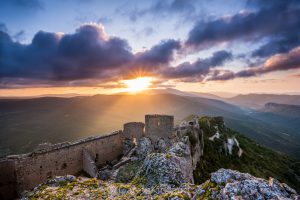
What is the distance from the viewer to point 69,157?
31.1m

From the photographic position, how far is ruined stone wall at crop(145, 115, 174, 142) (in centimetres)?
3491

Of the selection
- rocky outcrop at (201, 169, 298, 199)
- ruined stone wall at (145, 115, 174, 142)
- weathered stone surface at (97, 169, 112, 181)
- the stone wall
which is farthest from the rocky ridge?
ruined stone wall at (145, 115, 174, 142)

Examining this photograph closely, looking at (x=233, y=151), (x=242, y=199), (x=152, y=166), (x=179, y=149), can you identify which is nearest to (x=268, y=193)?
(x=242, y=199)

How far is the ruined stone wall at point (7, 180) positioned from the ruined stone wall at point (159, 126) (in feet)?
64.6

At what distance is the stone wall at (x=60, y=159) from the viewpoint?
25984 mm

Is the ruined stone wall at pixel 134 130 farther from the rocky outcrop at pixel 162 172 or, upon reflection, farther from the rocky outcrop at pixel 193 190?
the rocky outcrop at pixel 193 190

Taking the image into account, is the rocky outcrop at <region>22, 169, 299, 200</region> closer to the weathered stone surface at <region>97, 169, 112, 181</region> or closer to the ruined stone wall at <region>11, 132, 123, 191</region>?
the ruined stone wall at <region>11, 132, 123, 191</region>

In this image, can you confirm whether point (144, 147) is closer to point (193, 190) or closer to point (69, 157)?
point (69, 157)

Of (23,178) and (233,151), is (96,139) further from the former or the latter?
(233,151)

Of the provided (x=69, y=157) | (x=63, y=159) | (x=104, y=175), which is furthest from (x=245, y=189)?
(x=69, y=157)

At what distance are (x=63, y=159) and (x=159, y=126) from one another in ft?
49.7

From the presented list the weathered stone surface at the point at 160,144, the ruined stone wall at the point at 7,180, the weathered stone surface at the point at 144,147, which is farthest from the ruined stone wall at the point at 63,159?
the weathered stone surface at the point at 160,144

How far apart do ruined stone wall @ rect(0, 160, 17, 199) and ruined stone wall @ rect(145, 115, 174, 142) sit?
19693 mm

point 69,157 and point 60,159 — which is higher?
point 60,159
